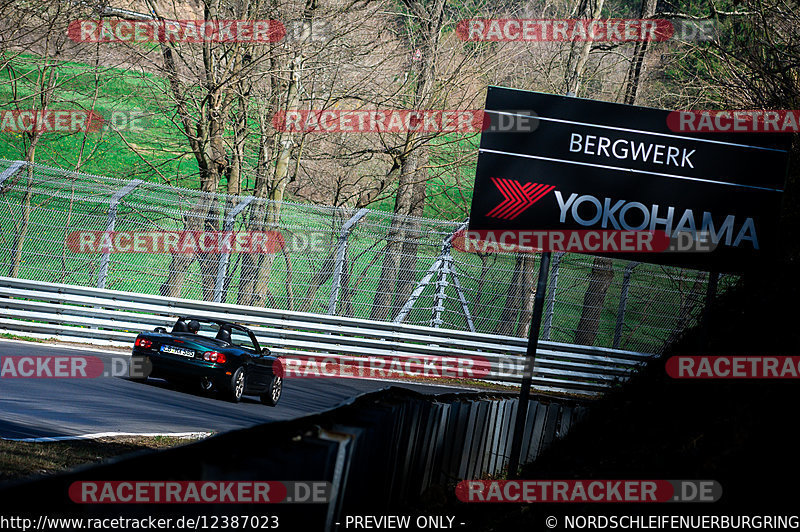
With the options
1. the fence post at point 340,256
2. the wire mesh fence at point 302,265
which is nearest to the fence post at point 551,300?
the wire mesh fence at point 302,265

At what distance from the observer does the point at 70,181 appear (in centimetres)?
1733

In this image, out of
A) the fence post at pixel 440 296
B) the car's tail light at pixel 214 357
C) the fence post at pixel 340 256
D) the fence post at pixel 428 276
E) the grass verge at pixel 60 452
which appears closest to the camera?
the grass verge at pixel 60 452

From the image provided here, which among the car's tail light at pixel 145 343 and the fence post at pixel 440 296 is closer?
the car's tail light at pixel 145 343

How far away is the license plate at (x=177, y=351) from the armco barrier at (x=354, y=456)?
18.2ft

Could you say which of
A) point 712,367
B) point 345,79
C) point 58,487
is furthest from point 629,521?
point 345,79

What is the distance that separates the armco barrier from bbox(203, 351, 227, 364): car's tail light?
5255mm

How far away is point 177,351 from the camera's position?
12641mm

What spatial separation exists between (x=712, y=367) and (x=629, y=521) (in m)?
2.86

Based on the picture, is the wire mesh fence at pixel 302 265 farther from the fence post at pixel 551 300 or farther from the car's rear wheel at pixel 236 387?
the car's rear wheel at pixel 236 387

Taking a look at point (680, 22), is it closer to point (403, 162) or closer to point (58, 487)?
point (403, 162)

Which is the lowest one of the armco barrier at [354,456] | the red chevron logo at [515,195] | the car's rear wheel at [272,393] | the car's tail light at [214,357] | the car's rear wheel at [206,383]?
the car's rear wheel at [272,393]

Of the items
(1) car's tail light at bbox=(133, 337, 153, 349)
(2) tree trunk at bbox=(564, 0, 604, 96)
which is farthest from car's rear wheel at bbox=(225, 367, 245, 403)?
(2) tree trunk at bbox=(564, 0, 604, 96)

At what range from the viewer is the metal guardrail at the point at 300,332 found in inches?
661

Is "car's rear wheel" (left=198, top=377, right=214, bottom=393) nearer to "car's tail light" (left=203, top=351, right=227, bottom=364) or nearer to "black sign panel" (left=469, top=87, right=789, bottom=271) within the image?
"car's tail light" (left=203, top=351, right=227, bottom=364)
